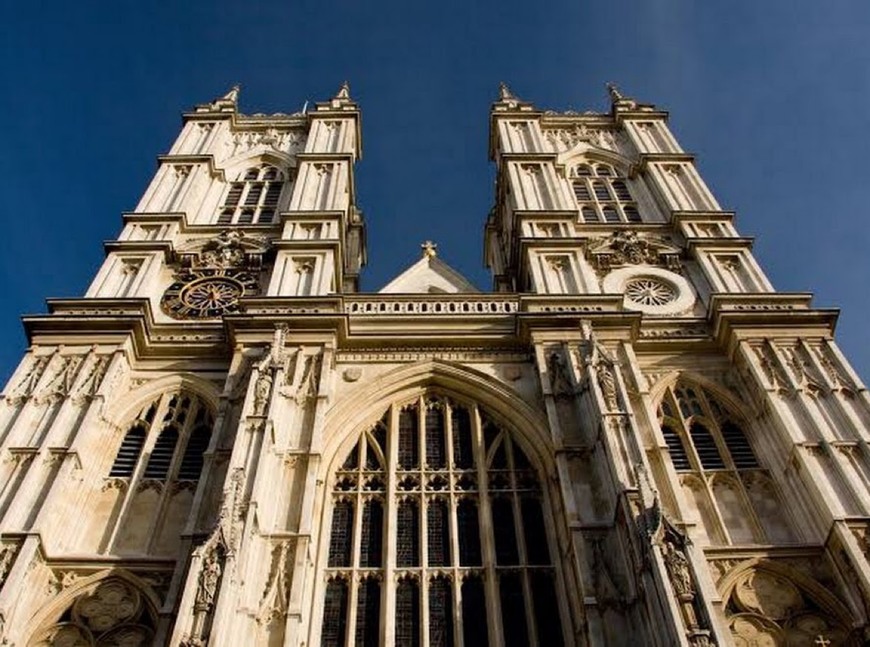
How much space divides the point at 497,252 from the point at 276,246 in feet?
32.6

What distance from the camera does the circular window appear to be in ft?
74.0

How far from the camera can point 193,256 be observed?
2422 cm

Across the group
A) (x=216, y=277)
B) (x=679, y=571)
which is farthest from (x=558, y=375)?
(x=216, y=277)

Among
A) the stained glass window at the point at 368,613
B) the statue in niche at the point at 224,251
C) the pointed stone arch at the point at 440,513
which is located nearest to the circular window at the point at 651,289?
the pointed stone arch at the point at 440,513

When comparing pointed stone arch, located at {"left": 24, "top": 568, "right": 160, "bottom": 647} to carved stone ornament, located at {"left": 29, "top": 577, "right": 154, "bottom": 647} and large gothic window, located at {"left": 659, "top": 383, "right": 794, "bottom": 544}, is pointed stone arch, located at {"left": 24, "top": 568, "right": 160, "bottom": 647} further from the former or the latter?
large gothic window, located at {"left": 659, "top": 383, "right": 794, "bottom": 544}

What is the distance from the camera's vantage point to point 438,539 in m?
16.8

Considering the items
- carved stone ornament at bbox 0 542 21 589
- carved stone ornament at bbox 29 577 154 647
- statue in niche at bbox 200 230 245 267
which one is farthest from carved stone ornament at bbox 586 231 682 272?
carved stone ornament at bbox 0 542 21 589

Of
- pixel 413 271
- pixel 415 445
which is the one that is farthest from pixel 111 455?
pixel 413 271

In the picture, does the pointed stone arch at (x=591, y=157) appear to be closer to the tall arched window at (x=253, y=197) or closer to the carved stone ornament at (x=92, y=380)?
the tall arched window at (x=253, y=197)

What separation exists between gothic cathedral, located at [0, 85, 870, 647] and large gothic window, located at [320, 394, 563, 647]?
0.05 m

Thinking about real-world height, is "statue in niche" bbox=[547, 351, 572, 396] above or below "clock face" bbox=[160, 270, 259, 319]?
below

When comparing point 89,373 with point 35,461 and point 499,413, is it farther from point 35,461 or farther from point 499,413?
point 499,413

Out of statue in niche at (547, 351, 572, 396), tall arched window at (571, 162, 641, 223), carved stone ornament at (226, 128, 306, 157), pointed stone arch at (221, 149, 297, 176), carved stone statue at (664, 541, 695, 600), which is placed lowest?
carved stone statue at (664, 541, 695, 600)

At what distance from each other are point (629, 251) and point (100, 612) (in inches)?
619
